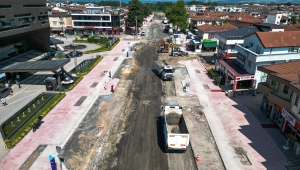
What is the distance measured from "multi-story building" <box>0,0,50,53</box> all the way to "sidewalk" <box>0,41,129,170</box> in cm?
1688

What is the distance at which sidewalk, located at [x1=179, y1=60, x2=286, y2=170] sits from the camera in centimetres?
2195

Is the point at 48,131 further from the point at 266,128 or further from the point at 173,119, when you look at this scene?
the point at 266,128

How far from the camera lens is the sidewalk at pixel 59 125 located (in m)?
22.0

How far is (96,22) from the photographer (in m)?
95.3

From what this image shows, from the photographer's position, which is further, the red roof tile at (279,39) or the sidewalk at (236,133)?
the red roof tile at (279,39)

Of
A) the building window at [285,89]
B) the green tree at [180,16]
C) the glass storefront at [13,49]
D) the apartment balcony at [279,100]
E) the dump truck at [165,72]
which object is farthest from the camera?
the green tree at [180,16]

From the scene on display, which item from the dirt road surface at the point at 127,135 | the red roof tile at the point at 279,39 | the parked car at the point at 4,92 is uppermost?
the red roof tile at the point at 279,39

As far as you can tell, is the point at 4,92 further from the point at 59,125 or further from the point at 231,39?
the point at 231,39

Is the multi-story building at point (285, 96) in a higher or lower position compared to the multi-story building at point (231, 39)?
lower

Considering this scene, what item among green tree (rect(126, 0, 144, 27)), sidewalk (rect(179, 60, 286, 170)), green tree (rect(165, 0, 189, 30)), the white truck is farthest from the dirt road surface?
green tree (rect(165, 0, 189, 30))

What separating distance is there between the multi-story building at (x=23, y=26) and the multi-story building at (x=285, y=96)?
148 feet

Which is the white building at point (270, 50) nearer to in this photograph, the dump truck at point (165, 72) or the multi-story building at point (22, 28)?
the dump truck at point (165, 72)

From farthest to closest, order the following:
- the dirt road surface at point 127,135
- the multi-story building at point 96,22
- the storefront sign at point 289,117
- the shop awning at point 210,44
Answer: the multi-story building at point 96,22 < the shop awning at point 210,44 < the storefront sign at point 289,117 < the dirt road surface at point 127,135

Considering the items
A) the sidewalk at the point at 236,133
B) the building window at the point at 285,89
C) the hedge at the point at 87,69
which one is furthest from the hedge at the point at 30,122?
the building window at the point at 285,89
